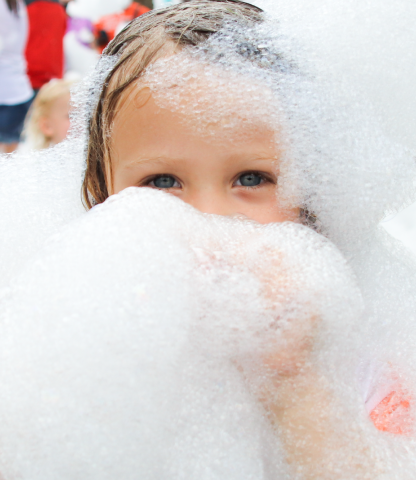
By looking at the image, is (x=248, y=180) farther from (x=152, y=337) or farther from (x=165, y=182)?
(x=152, y=337)

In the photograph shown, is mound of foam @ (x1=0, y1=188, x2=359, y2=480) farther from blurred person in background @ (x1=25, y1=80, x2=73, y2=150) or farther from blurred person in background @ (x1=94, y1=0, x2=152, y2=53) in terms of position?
blurred person in background @ (x1=94, y1=0, x2=152, y2=53)

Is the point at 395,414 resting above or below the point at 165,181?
below

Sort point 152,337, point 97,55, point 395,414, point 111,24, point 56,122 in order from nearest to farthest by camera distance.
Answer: point 152,337 < point 395,414 < point 56,122 < point 97,55 < point 111,24

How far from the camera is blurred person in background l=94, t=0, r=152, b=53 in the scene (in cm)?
353

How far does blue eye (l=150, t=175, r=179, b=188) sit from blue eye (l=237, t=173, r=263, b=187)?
0.10 metres

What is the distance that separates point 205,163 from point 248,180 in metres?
0.07

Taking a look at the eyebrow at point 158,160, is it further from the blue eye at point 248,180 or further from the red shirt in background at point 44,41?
the red shirt in background at point 44,41

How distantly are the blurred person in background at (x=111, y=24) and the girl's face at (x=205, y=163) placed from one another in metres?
3.02

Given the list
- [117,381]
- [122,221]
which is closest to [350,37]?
[122,221]

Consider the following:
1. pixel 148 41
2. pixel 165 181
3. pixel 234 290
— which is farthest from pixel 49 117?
pixel 234 290

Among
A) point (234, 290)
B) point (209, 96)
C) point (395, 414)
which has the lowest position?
point (395, 414)

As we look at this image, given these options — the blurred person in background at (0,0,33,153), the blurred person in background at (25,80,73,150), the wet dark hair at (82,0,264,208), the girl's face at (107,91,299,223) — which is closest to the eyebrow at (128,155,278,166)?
the girl's face at (107,91,299,223)

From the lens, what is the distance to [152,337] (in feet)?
1.88

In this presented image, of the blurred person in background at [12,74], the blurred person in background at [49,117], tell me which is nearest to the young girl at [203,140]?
the blurred person in background at [49,117]
